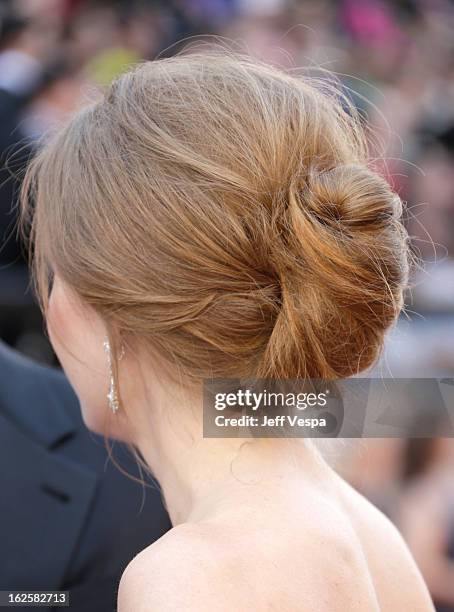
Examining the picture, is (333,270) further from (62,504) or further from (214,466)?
(62,504)

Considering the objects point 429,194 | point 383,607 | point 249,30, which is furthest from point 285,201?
point 249,30

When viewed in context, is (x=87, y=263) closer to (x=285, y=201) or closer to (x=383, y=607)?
(x=285, y=201)

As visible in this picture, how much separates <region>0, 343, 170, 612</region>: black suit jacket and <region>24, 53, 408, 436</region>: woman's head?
19.6 inches

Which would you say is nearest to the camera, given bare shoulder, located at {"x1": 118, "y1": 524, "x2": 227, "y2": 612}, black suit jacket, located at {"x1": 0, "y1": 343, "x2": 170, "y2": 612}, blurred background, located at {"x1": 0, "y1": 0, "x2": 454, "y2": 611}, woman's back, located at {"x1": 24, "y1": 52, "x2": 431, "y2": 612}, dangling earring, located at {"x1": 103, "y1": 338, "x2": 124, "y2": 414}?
bare shoulder, located at {"x1": 118, "y1": 524, "x2": 227, "y2": 612}

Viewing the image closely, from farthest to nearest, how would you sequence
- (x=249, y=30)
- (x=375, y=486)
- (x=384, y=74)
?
(x=384, y=74) → (x=249, y=30) → (x=375, y=486)

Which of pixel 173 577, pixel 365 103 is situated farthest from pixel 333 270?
pixel 365 103

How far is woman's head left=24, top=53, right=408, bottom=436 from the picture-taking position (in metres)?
1.17

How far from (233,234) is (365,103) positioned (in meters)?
3.24

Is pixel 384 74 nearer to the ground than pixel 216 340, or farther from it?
nearer to the ground

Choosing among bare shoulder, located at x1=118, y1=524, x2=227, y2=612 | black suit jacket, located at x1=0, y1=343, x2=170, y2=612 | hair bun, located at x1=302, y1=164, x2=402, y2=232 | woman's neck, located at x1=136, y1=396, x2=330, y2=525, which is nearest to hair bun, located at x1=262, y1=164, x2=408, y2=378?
hair bun, located at x1=302, y1=164, x2=402, y2=232

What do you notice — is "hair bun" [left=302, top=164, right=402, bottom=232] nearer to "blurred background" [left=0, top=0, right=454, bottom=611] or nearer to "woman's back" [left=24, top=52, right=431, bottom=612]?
"woman's back" [left=24, top=52, right=431, bottom=612]

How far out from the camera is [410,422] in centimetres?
144

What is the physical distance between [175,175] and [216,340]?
0.76ft

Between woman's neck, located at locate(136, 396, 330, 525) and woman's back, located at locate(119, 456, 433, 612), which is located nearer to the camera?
woman's back, located at locate(119, 456, 433, 612)
